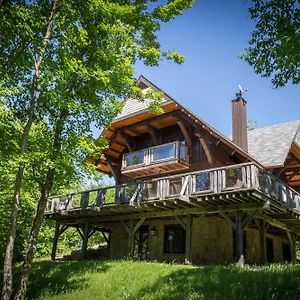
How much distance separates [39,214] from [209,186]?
7.56 m

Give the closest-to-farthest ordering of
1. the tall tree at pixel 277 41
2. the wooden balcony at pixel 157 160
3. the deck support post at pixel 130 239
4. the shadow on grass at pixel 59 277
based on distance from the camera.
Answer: the tall tree at pixel 277 41 < the shadow on grass at pixel 59 277 < the deck support post at pixel 130 239 < the wooden balcony at pixel 157 160

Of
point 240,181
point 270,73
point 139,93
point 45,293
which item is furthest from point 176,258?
point 270,73

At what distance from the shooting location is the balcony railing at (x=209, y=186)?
14781mm

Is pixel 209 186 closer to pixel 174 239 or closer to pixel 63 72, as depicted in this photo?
pixel 174 239

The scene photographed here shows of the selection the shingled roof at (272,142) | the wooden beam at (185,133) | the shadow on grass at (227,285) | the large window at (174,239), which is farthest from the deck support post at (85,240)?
the shingled roof at (272,142)

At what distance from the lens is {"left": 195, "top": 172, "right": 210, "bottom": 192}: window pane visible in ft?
53.0

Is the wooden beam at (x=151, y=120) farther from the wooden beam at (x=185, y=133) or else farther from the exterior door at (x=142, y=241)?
the exterior door at (x=142, y=241)

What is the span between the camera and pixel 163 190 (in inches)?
683

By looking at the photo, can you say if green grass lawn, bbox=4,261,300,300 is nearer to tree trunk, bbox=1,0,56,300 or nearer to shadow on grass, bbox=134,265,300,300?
shadow on grass, bbox=134,265,300,300

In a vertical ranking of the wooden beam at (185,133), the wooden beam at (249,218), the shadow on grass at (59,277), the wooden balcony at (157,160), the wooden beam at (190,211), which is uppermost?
the wooden beam at (185,133)

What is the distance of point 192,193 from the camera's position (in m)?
16.3

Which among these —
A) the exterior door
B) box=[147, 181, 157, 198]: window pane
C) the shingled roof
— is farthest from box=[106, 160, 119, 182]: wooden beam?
the shingled roof

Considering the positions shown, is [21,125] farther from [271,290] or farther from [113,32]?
[271,290]

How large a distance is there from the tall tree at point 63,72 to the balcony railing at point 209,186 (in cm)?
518
